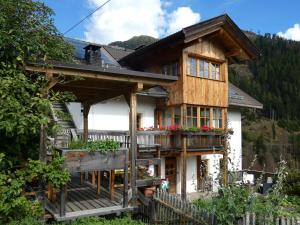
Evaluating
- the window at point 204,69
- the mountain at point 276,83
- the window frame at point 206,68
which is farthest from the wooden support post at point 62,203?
the mountain at point 276,83

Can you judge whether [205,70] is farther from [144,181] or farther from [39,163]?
[39,163]

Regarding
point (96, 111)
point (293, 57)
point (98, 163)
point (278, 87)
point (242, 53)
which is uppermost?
point (293, 57)

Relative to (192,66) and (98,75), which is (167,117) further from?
(98,75)

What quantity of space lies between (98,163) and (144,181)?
173 cm

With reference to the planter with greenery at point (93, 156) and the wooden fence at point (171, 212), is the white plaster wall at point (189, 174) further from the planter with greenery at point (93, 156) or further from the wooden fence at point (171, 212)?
the planter with greenery at point (93, 156)

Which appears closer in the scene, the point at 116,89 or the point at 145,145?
the point at 116,89

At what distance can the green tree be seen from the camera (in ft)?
22.0

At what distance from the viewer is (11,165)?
712 cm

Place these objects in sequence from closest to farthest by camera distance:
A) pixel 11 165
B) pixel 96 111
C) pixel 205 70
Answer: pixel 11 165
pixel 96 111
pixel 205 70

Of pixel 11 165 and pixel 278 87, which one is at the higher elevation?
pixel 278 87

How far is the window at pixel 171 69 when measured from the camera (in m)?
17.9

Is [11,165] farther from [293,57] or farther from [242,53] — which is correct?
[293,57]

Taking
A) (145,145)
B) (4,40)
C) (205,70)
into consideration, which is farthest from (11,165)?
(205,70)

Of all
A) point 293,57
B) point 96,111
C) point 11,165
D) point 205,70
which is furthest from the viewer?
point 293,57
